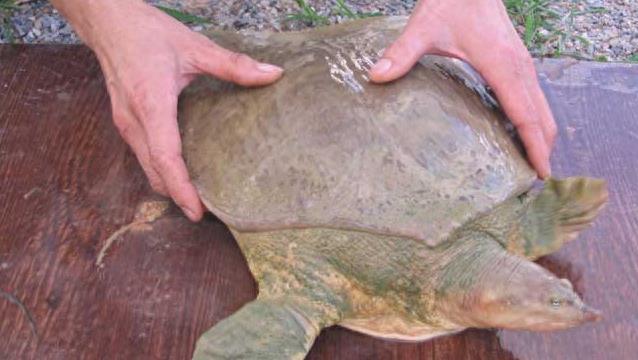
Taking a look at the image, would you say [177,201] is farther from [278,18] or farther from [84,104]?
[278,18]

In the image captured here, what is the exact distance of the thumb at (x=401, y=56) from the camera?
4.55 ft

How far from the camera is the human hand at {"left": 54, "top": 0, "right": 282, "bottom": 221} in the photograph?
4.79ft

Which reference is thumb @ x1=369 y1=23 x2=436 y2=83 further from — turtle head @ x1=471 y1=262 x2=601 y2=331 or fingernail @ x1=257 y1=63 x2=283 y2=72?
turtle head @ x1=471 y1=262 x2=601 y2=331

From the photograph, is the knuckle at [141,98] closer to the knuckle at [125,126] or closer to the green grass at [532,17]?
the knuckle at [125,126]

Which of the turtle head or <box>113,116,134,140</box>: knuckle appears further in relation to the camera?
<box>113,116,134,140</box>: knuckle

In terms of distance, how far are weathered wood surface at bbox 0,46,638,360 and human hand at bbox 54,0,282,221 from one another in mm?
120

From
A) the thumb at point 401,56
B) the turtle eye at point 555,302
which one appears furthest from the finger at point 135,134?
the turtle eye at point 555,302

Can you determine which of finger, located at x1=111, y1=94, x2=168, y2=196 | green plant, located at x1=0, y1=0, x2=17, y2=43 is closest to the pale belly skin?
finger, located at x1=111, y1=94, x2=168, y2=196

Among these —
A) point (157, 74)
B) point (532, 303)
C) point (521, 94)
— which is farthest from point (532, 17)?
point (532, 303)

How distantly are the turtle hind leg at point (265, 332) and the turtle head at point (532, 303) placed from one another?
0.27 metres

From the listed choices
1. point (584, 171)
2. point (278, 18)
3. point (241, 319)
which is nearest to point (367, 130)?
point (241, 319)

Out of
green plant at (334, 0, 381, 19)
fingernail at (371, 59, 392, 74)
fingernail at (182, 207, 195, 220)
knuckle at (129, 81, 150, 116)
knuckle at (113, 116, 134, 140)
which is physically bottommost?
green plant at (334, 0, 381, 19)

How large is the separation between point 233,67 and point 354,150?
0.28 meters

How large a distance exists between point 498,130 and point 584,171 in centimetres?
34
